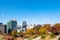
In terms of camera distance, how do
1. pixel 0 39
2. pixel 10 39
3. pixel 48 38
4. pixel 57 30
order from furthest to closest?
pixel 57 30, pixel 48 38, pixel 0 39, pixel 10 39

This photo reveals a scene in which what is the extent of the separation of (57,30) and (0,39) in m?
20.6

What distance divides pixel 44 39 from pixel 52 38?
59.8 inches

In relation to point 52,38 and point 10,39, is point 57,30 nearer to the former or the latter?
point 52,38

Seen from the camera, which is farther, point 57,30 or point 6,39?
point 57,30

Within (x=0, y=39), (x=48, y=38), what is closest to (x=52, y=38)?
(x=48, y=38)

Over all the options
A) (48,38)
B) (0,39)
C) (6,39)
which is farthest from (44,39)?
(6,39)

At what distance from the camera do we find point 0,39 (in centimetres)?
1869

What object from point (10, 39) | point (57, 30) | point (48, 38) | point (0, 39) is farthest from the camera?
point (57, 30)

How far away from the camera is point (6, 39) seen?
1639 cm

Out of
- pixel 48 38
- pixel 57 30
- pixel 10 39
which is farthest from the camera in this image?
pixel 57 30

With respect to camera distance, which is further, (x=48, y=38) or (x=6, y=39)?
(x=48, y=38)

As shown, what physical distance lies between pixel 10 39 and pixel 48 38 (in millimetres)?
10854

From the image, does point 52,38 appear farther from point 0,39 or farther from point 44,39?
point 0,39

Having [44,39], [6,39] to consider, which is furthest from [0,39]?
[44,39]
